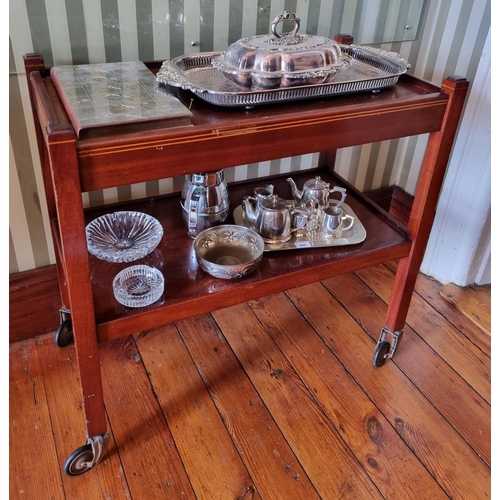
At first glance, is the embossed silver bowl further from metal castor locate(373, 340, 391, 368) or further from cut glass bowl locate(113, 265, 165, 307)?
metal castor locate(373, 340, 391, 368)

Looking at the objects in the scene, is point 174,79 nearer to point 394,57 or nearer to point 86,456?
point 394,57

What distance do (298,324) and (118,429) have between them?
0.61 m

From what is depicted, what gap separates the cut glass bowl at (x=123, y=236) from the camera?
122 centimetres

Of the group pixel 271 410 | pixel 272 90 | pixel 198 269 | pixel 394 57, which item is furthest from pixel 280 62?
pixel 271 410

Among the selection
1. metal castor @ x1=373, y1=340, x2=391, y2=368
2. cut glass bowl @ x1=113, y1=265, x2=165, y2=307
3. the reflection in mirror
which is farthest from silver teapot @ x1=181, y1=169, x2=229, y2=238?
metal castor @ x1=373, y1=340, x2=391, y2=368

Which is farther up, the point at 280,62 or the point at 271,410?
the point at 280,62

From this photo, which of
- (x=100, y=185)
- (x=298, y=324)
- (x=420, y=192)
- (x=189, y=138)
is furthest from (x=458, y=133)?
(x=100, y=185)

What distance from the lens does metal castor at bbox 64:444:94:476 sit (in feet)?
3.85

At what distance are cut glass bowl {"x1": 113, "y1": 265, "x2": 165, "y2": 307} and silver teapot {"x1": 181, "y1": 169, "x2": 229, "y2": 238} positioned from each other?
0.56 feet

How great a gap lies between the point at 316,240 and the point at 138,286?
0.46 metres

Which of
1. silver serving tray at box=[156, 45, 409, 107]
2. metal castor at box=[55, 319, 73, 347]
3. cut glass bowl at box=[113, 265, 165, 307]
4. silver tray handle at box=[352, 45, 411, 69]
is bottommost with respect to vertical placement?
metal castor at box=[55, 319, 73, 347]

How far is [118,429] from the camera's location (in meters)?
1.30

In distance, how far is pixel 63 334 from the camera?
150 cm

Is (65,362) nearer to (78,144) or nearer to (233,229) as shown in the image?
(233,229)
